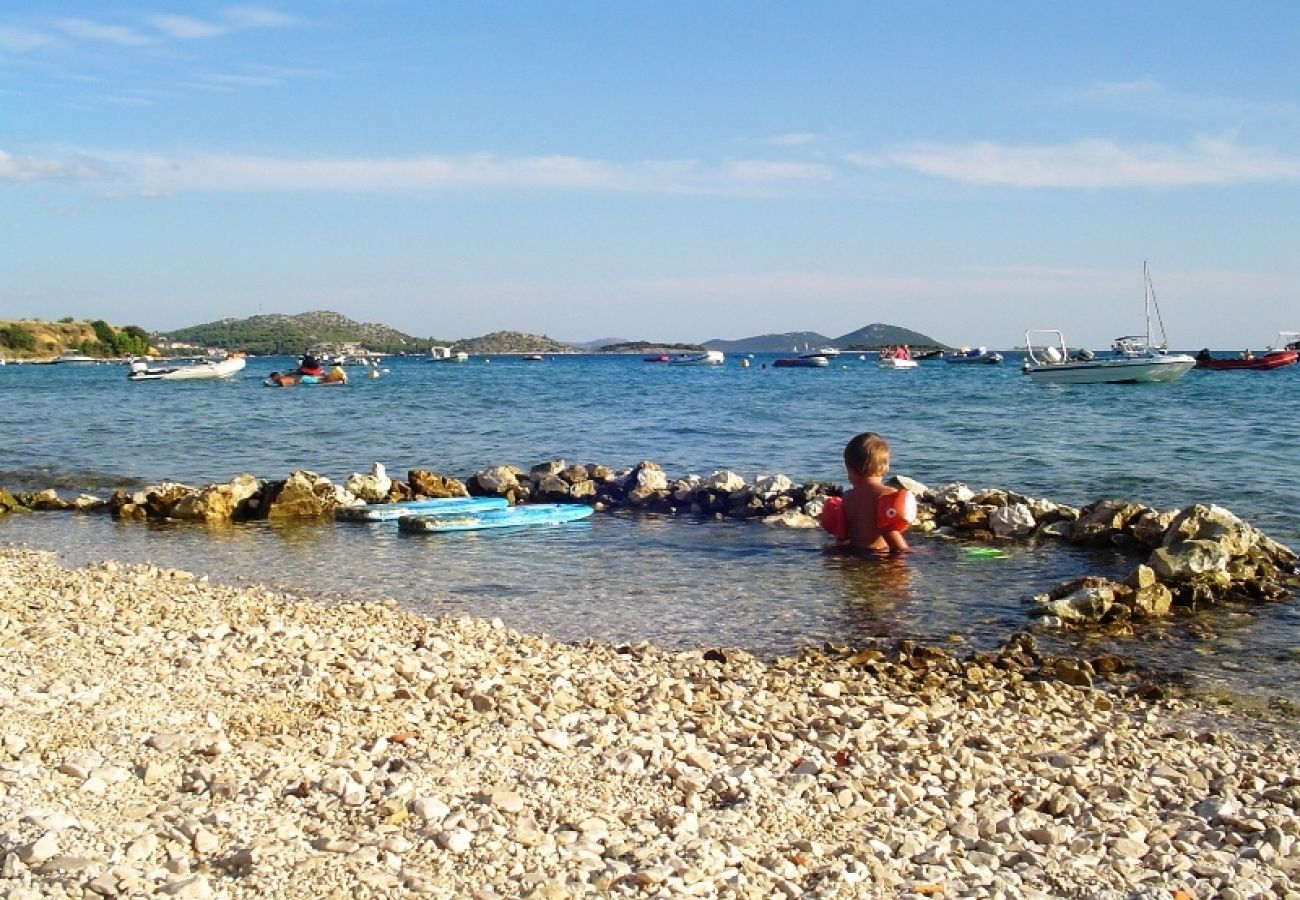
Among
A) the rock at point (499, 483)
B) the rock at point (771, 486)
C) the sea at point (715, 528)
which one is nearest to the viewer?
the sea at point (715, 528)

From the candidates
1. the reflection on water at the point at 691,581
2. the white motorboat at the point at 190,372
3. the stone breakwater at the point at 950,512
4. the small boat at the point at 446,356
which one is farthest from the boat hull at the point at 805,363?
the reflection on water at the point at 691,581

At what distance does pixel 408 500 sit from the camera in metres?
17.0

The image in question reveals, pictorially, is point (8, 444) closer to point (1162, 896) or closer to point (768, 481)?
point (768, 481)

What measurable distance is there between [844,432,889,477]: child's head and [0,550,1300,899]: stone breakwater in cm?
401

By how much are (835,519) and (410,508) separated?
6001mm

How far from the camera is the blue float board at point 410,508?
51.5ft

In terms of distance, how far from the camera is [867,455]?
1226 cm

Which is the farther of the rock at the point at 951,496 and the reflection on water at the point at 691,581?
the rock at the point at 951,496

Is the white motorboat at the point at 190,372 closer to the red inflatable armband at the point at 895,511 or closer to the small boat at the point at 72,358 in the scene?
the red inflatable armband at the point at 895,511

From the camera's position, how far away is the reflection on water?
9156 millimetres

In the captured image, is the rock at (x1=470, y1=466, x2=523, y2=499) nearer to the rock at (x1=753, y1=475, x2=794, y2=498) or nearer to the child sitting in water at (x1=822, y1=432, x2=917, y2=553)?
the rock at (x1=753, y1=475, x2=794, y2=498)

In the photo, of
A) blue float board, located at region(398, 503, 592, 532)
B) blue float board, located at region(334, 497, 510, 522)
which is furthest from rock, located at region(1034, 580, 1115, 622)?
blue float board, located at region(334, 497, 510, 522)

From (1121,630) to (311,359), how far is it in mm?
60696

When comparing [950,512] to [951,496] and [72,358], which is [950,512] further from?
[72,358]
